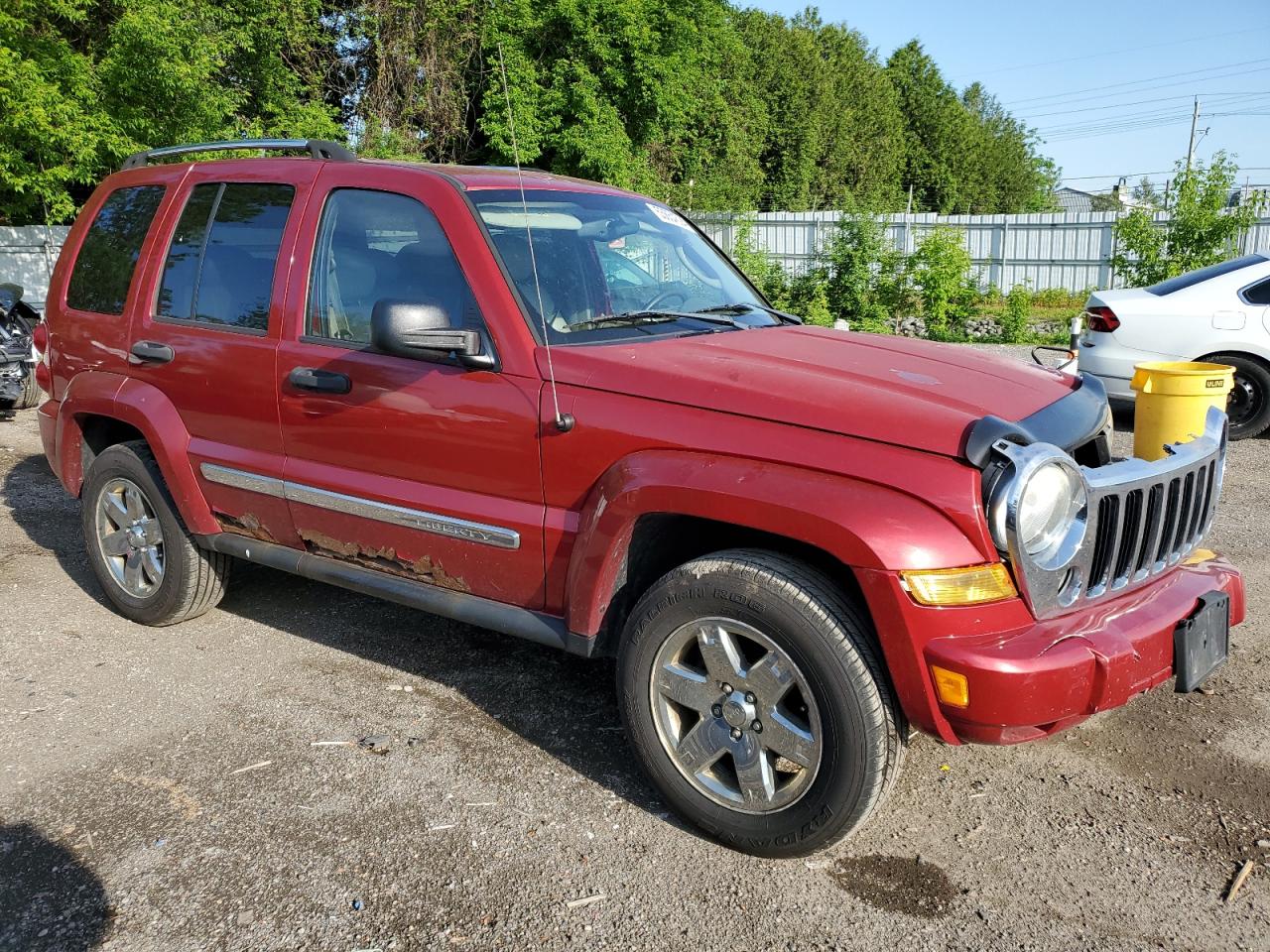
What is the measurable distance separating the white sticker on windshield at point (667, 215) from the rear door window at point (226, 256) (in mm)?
1484

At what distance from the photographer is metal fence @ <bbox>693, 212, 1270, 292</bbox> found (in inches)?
893

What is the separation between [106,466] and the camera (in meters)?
4.71

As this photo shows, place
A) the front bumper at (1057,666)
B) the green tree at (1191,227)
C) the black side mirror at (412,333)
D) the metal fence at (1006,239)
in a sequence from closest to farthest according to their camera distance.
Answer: the front bumper at (1057,666) → the black side mirror at (412,333) → the green tree at (1191,227) → the metal fence at (1006,239)

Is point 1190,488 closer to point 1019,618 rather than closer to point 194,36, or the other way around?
point 1019,618

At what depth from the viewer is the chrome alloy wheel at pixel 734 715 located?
284 cm

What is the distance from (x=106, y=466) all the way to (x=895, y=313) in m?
14.2

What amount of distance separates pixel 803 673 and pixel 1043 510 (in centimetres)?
76

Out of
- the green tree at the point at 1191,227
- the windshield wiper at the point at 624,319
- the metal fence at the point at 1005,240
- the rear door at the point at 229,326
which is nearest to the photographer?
the windshield wiper at the point at 624,319

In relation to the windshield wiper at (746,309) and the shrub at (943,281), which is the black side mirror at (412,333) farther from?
the shrub at (943,281)

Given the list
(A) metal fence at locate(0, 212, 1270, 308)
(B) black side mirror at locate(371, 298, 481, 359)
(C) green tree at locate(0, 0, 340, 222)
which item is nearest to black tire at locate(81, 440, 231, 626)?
(B) black side mirror at locate(371, 298, 481, 359)

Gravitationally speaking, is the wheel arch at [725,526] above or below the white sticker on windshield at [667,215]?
below

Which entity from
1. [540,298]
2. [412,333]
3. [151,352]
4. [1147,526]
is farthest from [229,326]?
[1147,526]

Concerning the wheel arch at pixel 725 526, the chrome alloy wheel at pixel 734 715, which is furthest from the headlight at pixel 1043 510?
the chrome alloy wheel at pixel 734 715

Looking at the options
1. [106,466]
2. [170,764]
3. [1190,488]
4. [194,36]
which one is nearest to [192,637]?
[106,466]
